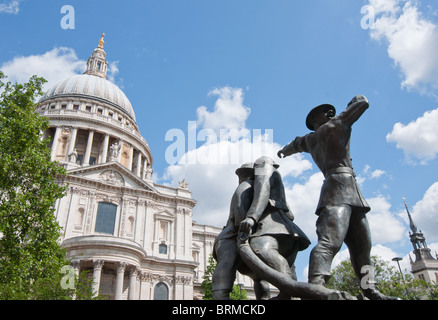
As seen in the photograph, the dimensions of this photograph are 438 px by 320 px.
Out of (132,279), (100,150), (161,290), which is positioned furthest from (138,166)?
(132,279)

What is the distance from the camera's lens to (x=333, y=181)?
4809mm

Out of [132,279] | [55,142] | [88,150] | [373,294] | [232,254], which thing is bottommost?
[373,294]

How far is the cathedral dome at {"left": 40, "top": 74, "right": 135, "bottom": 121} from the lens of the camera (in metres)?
62.8

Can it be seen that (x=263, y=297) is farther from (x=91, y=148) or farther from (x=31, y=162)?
(x=91, y=148)

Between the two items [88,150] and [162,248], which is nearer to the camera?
[162,248]

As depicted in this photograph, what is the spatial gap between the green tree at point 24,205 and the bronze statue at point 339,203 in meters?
16.0

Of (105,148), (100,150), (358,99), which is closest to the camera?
(358,99)

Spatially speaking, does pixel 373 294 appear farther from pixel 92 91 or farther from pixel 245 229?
pixel 92 91

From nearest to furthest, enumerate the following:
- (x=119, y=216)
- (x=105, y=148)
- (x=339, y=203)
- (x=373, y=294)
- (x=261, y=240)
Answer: (x=373, y=294)
(x=261, y=240)
(x=339, y=203)
(x=119, y=216)
(x=105, y=148)

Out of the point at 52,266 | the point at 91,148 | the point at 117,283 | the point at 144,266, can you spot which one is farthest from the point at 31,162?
the point at 91,148

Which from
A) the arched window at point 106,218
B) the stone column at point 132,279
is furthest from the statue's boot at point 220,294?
the arched window at point 106,218

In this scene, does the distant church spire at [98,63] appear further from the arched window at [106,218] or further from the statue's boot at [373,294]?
the statue's boot at [373,294]

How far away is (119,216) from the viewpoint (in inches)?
1617

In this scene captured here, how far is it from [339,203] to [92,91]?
66.2 m
